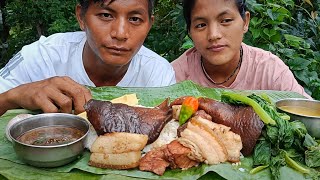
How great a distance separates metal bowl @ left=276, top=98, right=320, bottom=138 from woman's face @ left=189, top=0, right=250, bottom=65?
1043 millimetres

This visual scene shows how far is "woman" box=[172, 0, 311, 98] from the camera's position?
3.68 meters

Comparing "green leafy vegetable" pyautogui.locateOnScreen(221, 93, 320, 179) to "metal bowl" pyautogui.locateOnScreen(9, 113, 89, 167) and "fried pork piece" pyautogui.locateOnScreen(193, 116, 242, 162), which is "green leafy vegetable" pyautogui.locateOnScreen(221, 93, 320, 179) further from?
"metal bowl" pyautogui.locateOnScreen(9, 113, 89, 167)

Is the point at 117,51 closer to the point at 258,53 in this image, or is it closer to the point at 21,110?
the point at 21,110

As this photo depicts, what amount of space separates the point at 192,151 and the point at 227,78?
214 cm

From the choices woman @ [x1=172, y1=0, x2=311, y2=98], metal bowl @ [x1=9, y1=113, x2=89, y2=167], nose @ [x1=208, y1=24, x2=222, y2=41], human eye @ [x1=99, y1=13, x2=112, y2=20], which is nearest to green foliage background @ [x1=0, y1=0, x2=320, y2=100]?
woman @ [x1=172, y1=0, x2=311, y2=98]

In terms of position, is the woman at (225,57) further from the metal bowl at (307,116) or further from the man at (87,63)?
the metal bowl at (307,116)

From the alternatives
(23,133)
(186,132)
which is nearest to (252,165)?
(186,132)

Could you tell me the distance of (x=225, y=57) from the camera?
381cm

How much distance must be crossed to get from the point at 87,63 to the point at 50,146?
171cm

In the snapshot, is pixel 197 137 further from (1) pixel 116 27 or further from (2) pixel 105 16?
(2) pixel 105 16

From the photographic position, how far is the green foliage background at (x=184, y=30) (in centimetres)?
526

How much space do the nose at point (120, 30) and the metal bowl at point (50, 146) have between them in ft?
2.81

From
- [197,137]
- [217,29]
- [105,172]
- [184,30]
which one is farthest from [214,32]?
[184,30]

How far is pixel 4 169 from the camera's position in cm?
217
